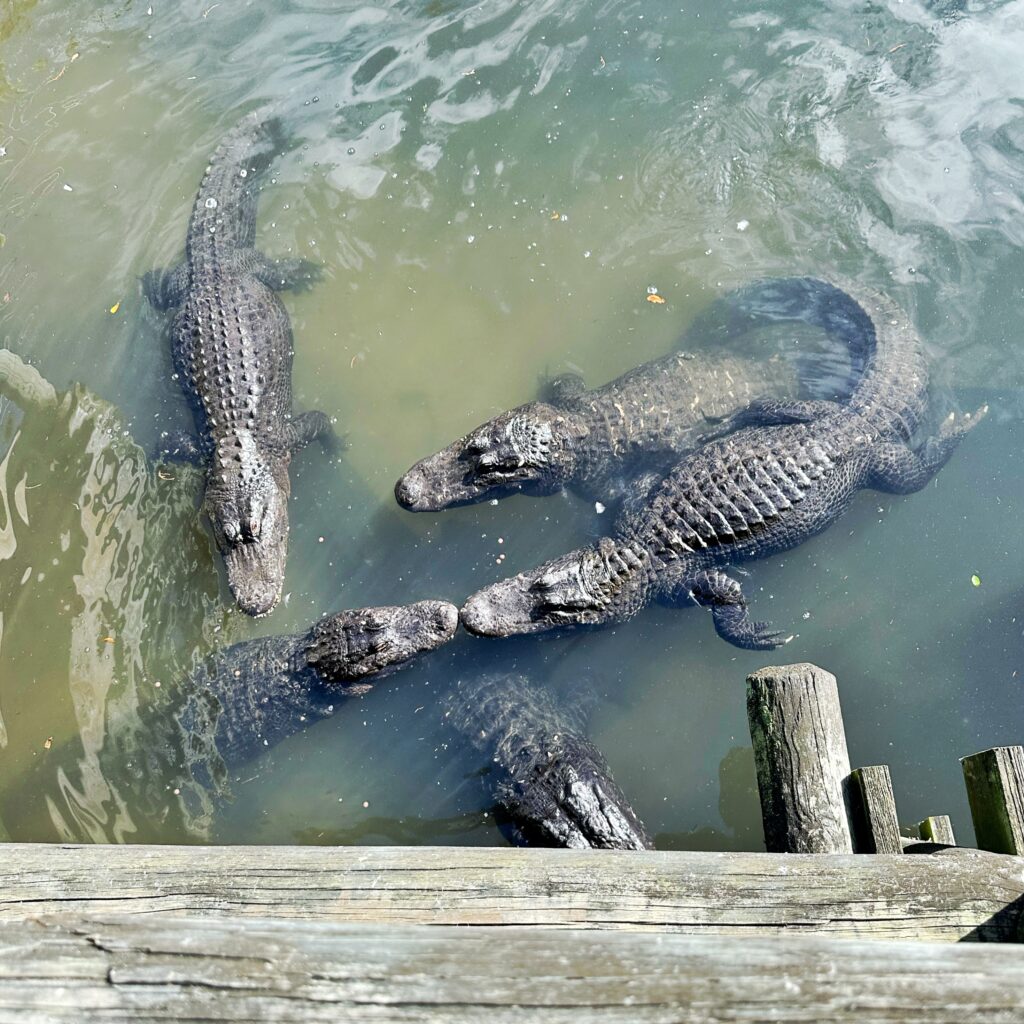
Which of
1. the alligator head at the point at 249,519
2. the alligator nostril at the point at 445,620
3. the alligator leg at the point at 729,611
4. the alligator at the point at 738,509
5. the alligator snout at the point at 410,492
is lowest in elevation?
the alligator leg at the point at 729,611

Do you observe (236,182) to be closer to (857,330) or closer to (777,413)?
(777,413)

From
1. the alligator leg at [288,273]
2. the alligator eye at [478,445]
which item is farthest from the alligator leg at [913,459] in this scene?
the alligator leg at [288,273]

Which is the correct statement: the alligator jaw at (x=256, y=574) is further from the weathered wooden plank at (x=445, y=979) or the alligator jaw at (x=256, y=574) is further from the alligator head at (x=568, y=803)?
the weathered wooden plank at (x=445, y=979)

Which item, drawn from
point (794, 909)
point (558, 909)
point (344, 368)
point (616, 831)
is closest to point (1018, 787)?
point (794, 909)

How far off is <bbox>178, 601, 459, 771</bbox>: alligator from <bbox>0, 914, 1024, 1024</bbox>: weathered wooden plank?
3.51 metres

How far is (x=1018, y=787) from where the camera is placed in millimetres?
2791

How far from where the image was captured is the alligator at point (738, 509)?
519 cm

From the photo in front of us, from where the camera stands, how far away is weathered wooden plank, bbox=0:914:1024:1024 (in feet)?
4.75

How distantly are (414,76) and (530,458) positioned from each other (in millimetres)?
3463

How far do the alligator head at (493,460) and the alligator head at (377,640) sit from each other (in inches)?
32.4

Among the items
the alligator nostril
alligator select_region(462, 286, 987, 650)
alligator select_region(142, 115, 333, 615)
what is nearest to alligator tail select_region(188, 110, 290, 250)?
alligator select_region(142, 115, 333, 615)

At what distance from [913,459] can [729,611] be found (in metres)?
1.62

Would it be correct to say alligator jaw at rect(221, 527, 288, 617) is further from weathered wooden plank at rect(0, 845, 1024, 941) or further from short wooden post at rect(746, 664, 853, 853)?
short wooden post at rect(746, 664, 853, 853)

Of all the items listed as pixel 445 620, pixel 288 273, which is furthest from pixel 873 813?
pixel 288 273
